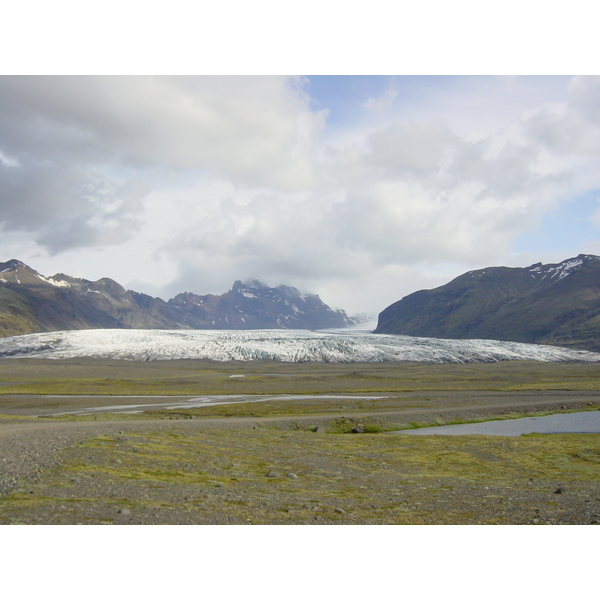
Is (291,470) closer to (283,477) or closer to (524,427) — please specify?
(283,477)

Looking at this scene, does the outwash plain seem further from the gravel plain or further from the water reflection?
the water reflection

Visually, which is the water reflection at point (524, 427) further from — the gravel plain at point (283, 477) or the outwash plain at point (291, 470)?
the gravel plain at point (283, 477)

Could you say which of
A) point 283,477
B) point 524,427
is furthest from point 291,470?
point 524,427

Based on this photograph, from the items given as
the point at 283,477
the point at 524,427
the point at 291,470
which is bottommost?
the point at 524,427

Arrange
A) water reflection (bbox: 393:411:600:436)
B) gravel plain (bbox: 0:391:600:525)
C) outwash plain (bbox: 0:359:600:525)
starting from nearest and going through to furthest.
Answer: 1. gravel plain (bbox: 0:391:600:525)
2. outwash plain (bbox: 0:359:600:525)
3. water reflection (bbox: 393:411:600:436)

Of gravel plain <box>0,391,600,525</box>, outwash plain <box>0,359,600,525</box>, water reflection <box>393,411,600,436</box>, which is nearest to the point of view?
gravel plain <box>0,391,600,525</box>

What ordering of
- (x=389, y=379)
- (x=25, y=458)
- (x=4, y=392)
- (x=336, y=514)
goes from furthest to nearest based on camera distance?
(x=389, y=379) → (x=4, y=392) → (x=25, y=458) → (x=336, y=514)

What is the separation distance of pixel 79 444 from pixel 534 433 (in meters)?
48.9

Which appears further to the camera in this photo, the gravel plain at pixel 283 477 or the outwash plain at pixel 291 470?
the outwash plain at pixel 291 470

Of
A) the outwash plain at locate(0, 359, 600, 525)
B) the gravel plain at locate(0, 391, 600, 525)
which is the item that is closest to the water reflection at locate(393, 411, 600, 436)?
the outwash plain at locate(0, 359, 600, 525)

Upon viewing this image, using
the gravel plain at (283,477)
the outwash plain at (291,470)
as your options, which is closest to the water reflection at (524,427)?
the outwash plain at (291,470)

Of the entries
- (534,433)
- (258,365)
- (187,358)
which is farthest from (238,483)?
(187,358)

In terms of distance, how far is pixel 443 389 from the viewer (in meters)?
102

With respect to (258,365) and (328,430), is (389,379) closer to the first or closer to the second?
(258,365)
